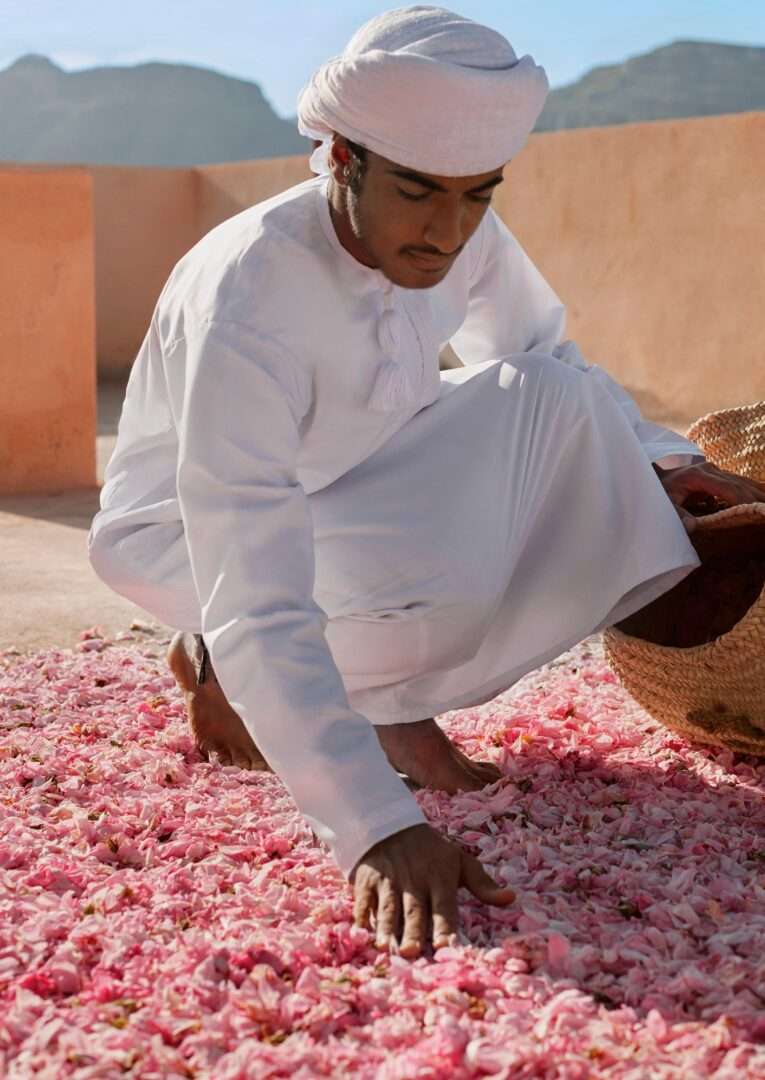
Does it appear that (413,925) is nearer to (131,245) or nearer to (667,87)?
(131,245)

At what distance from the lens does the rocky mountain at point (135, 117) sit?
60.3m

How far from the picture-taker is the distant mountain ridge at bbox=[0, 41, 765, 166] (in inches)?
2365

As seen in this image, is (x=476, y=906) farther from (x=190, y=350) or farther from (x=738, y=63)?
(x=738, y=63)

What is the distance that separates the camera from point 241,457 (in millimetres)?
2064

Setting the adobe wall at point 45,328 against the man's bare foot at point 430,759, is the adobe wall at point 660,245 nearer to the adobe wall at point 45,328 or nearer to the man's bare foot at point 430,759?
the adobe wall at point 45,328

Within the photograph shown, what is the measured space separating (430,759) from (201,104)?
206ft

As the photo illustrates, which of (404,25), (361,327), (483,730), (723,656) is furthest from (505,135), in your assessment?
(483,730)

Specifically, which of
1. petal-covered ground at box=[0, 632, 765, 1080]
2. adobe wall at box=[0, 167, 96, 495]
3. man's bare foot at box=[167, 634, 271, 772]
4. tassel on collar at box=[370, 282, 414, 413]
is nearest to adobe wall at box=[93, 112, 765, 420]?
adobe wall at box=[0, 167, 96, 495]

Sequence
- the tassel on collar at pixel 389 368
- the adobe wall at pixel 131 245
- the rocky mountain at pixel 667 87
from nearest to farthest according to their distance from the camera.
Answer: the tassel on collar at pixel 389 368
the adobe wall at pixel 131 245
the rocky mountain at pixel 667 87

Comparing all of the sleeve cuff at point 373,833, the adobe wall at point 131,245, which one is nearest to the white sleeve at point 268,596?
the sleeve cuff at point 373,833

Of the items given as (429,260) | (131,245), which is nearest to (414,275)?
(429,260)

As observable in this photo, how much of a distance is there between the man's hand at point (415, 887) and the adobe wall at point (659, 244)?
7.35 m

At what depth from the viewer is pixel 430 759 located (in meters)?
2.62

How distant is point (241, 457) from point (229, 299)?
0.27m
